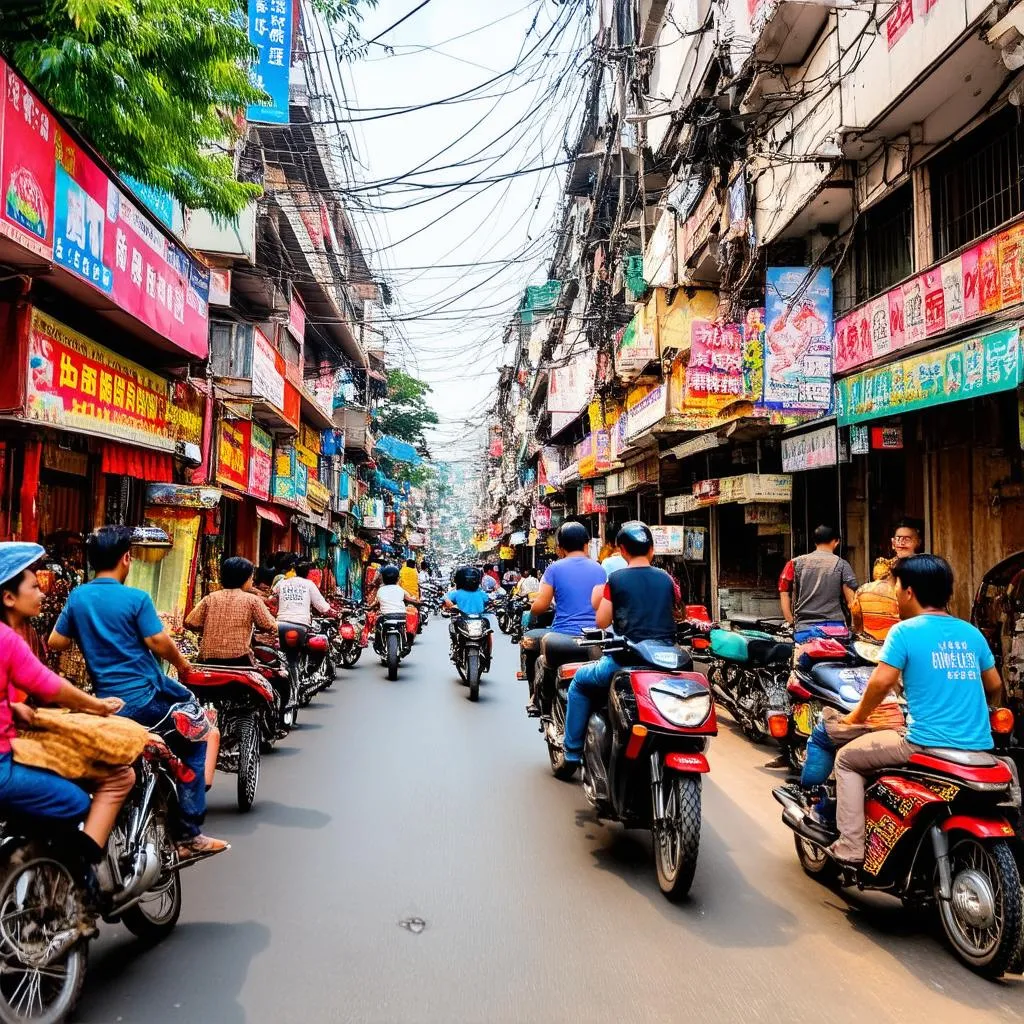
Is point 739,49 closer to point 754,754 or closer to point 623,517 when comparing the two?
point 754,754

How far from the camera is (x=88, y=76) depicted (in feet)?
21.2

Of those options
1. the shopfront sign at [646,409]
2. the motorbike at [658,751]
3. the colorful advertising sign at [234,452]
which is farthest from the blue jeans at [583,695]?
the colorful advertising sign at [234,452]

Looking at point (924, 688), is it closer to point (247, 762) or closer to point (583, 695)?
point (583, 695)

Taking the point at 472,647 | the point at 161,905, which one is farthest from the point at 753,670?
the point at 161,905

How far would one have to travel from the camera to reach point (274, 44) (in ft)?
41.2

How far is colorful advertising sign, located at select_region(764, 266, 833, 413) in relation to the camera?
36.9 feet

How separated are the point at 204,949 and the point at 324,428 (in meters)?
27.7

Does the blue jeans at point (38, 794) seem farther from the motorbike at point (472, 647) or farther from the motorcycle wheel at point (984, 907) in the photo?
the motorbike at point (472, 647)

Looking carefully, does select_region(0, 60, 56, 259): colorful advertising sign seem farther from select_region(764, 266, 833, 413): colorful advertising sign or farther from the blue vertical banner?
select_region(764, 266, 833, 413): colorful advertising sign

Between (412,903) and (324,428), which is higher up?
(324,428)

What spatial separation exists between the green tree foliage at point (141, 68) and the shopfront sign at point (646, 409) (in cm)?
954

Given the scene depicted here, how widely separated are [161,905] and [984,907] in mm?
3537

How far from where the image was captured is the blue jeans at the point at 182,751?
398cm

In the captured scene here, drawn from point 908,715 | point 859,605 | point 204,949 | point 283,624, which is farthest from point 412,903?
point 283,624
